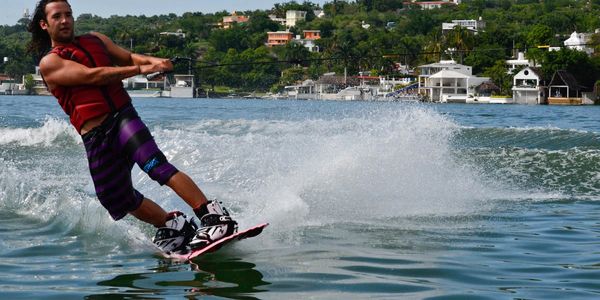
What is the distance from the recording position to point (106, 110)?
253 inches

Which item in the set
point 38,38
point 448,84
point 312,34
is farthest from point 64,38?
point 312,34

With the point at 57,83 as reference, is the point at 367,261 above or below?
below

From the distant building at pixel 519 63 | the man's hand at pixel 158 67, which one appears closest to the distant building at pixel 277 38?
the distant building at pixel 519 63

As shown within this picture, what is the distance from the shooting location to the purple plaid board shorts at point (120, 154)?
6438mm

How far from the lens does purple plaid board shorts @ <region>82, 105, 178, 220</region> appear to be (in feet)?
21.1

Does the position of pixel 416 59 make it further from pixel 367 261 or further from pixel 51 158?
pixel 367 261

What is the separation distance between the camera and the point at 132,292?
5633mm

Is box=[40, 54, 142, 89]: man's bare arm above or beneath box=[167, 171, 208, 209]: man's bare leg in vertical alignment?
above

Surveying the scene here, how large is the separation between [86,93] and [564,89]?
8482 centimetres

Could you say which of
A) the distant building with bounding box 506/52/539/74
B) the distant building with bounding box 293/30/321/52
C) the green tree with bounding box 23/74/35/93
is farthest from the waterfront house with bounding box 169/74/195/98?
the distant building with bounding box 293/30/321/52

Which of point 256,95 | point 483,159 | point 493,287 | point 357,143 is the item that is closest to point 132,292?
point 493,287

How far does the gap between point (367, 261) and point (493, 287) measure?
38.9 inches

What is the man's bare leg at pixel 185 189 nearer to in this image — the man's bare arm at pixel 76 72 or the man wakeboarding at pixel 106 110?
the man wakeboarding at pixel 106 110

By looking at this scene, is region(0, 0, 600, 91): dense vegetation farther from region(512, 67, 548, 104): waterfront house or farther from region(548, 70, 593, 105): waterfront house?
region(548, 70, 593, 105): waterfront house
